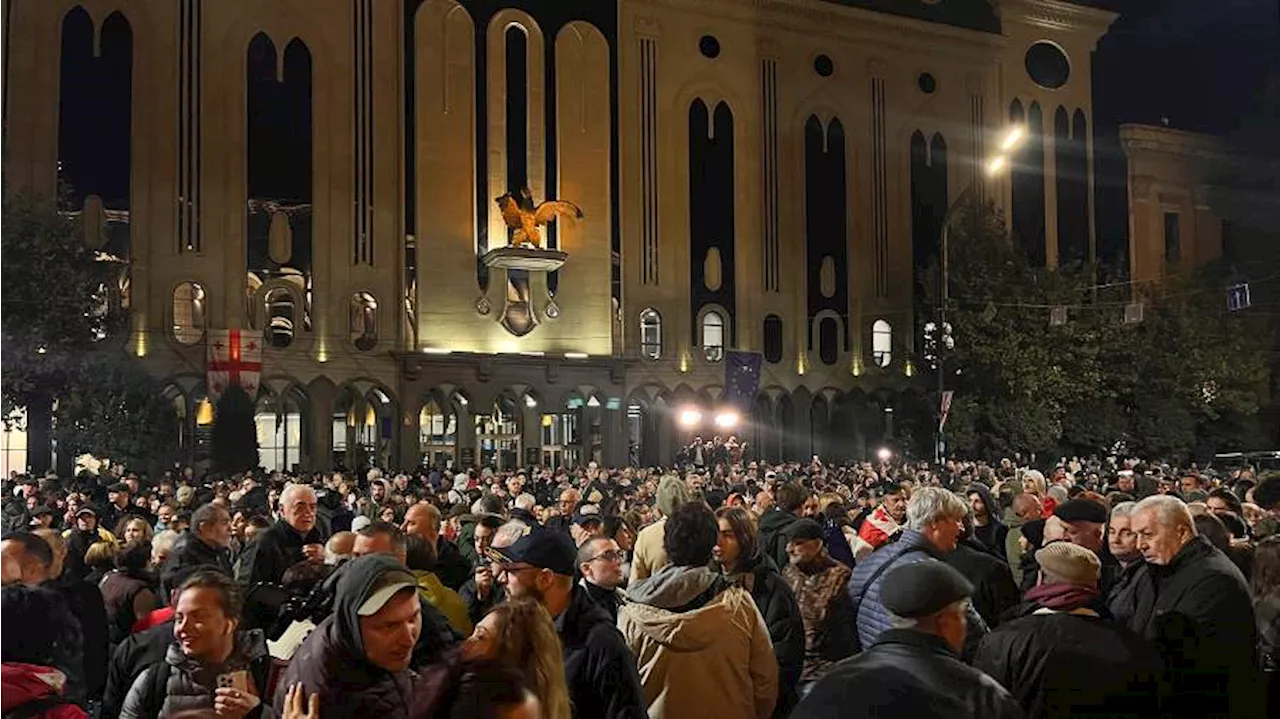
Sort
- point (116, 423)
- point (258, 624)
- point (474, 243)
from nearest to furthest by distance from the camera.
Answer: point (258, 624) < point (116, 423) < point (474, 243)

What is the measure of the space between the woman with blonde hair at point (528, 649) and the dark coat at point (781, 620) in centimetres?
247

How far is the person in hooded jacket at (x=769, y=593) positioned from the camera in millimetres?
5957

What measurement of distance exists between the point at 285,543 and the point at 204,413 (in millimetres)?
29530

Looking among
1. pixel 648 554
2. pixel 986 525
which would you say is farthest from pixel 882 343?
pixel 648 554

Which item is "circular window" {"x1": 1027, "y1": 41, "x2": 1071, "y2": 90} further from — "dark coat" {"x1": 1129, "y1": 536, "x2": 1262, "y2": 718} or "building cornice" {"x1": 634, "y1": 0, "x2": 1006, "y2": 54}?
"dark coat" {"x1": 1129, "y1": 536, "x2": 1262, "y2": 718}

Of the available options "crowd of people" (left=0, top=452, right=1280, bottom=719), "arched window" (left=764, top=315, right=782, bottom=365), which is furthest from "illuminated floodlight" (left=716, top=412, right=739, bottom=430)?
"crowd of people" (left=0, top=452, right=1280, bottom=719)

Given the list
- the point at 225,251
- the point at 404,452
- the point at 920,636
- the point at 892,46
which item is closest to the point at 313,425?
the point at 404,452

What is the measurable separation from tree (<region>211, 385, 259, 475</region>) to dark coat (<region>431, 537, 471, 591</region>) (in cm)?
2704

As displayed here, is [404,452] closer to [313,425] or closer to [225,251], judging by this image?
[313,425]

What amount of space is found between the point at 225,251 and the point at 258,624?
33.6 m

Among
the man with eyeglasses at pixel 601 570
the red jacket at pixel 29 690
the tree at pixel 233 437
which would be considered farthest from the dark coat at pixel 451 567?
the tree at pixel 233 437

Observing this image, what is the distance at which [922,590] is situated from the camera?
3.60 meters

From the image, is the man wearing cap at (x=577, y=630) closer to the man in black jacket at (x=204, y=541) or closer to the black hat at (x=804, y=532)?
the black hat at (x=804, y=532)

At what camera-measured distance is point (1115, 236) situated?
51.8m
